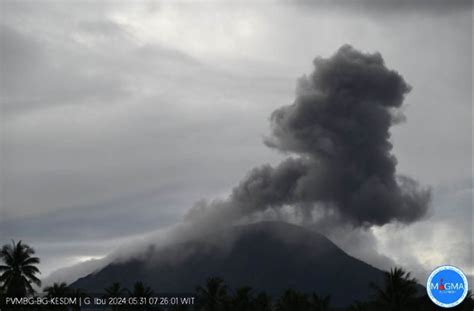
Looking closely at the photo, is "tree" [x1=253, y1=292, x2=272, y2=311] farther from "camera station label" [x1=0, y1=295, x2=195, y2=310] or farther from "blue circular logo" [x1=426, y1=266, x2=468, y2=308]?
"blue circular logo" [x1=426, y1=266, x2=468, y2=308]

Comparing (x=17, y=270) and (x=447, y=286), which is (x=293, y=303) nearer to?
(x=17, y=270)

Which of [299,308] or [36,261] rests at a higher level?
[36,261]

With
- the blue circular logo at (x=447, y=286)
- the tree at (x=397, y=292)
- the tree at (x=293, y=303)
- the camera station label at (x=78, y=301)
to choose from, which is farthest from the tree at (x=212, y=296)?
the blue circular logo at (x=447, y=286)

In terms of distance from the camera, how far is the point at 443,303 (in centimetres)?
4997

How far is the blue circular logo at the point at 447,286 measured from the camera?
4988 cm

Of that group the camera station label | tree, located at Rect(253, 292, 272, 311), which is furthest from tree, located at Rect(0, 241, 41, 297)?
tree, located at Rect(253, 292, 272, 311)

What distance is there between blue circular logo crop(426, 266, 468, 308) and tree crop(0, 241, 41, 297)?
76.8 metres

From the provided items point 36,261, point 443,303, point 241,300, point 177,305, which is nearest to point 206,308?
point 241,300

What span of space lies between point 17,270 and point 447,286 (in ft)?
259

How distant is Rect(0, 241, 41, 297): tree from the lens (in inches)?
4437

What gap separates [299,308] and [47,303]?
141 feet

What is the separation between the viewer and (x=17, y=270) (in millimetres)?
113250

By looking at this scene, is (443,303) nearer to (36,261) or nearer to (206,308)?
(36,261)

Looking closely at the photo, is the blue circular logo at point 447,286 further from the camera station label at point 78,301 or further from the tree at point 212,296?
the tree at point 212,296
